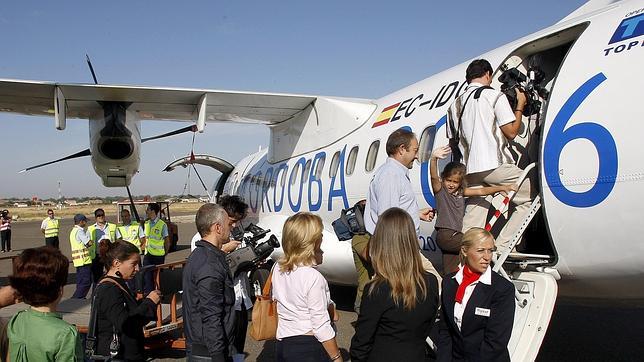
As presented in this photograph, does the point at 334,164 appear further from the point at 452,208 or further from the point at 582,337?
the point at 582,337

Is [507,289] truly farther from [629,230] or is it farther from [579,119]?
[579,119]

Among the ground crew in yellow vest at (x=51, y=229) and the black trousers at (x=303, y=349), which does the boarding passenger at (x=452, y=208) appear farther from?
the ground crew in yellow vest at (x=51, y=229)

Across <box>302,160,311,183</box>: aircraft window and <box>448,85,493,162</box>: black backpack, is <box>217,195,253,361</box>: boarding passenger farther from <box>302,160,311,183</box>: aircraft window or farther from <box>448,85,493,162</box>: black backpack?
<box>302,160,311,183</box>: aircraft window

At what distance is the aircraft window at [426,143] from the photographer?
6271 millimetres

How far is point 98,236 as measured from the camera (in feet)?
37.8

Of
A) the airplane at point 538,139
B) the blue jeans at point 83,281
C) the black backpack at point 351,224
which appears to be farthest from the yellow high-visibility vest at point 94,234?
the black backpack at point 351,224

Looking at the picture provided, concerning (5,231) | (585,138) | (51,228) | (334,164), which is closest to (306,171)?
(334,164)

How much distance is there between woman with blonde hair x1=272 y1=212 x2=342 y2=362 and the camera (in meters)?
3.52

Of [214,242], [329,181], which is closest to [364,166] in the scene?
[329,181]

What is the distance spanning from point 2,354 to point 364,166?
5548 mm

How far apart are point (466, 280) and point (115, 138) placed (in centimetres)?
801

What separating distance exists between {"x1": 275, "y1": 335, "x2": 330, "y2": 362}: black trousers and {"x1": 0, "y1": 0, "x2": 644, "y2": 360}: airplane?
168 centimetres

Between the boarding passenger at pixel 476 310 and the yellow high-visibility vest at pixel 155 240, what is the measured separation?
8.27 m

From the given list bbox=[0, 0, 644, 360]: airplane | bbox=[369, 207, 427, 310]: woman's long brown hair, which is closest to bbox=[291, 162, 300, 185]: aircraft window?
bbox=[0, 0, 644, 360]: airplane
